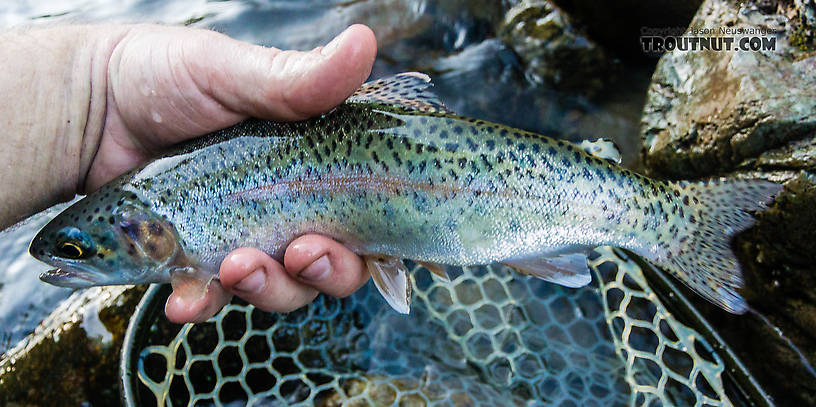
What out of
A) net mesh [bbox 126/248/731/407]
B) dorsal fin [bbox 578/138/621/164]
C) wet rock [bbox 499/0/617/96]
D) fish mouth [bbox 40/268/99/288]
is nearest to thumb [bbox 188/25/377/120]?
fish mouth [bbox 40/268/99/288]

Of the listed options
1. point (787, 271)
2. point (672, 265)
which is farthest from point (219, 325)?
point (787, 271)

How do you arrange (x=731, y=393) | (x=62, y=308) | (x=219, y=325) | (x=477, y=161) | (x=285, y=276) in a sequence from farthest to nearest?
(x=62, y=308) < (x=219, y=325) < (x=731, y=393) < (x=285, y=276) < (x=477, y=161)

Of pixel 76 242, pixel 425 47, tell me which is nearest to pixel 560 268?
pixel 76 242

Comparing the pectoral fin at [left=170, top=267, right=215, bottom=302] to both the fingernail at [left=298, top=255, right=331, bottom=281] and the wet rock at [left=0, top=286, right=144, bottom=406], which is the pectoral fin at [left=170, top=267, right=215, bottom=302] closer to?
the fingernail at [left=298, top=255, right=331, bottom=281]

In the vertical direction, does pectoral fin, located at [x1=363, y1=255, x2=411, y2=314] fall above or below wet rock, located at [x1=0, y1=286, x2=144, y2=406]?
above

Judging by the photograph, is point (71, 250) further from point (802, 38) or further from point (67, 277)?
point (802, 38)

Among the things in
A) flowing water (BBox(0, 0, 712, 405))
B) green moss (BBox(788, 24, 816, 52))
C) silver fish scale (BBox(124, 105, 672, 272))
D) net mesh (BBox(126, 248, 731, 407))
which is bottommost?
net mesh (BBox(126, 248, 731, 407))

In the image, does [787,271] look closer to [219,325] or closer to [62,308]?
[219,325]
